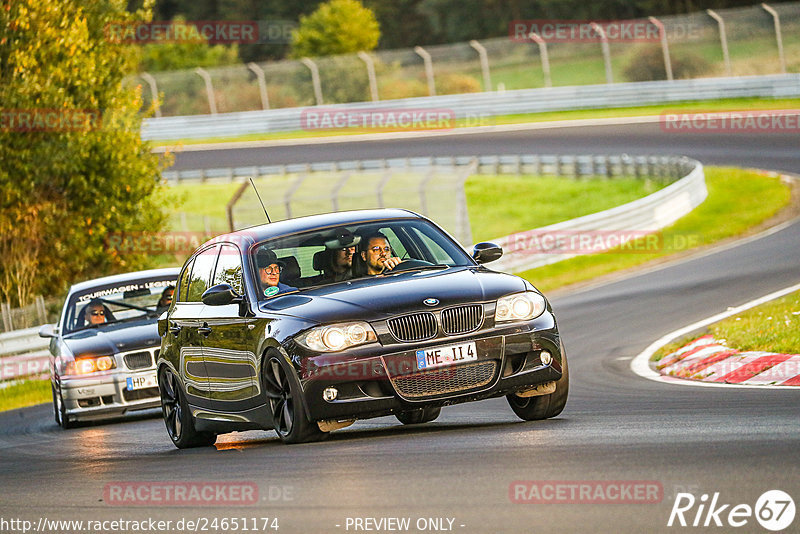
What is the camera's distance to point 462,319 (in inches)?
329

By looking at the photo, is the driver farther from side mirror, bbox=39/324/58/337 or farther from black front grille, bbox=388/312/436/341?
side mirror, bbox=39/324/58/337

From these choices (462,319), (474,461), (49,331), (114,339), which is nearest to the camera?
(474,461)

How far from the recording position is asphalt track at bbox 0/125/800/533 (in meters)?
5.95

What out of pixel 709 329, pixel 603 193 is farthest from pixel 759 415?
pixel 603 193

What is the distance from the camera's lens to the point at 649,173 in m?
37.2

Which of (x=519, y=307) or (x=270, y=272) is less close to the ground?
(x=270, y=272)

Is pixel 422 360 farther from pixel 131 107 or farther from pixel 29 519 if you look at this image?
pixel 131 107

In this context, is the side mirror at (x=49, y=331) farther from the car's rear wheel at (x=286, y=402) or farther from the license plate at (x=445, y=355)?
the license plate at (x=445, y=355)

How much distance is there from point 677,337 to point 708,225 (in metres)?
13.7

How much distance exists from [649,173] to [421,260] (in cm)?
2861

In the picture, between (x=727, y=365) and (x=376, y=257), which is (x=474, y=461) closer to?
(x=376, y=257)

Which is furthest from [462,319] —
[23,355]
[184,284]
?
[23,355]

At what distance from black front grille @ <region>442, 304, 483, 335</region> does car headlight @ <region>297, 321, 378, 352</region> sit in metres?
0.46

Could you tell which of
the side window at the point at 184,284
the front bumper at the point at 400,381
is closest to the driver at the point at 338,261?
the front bumper at the point at 400,381
